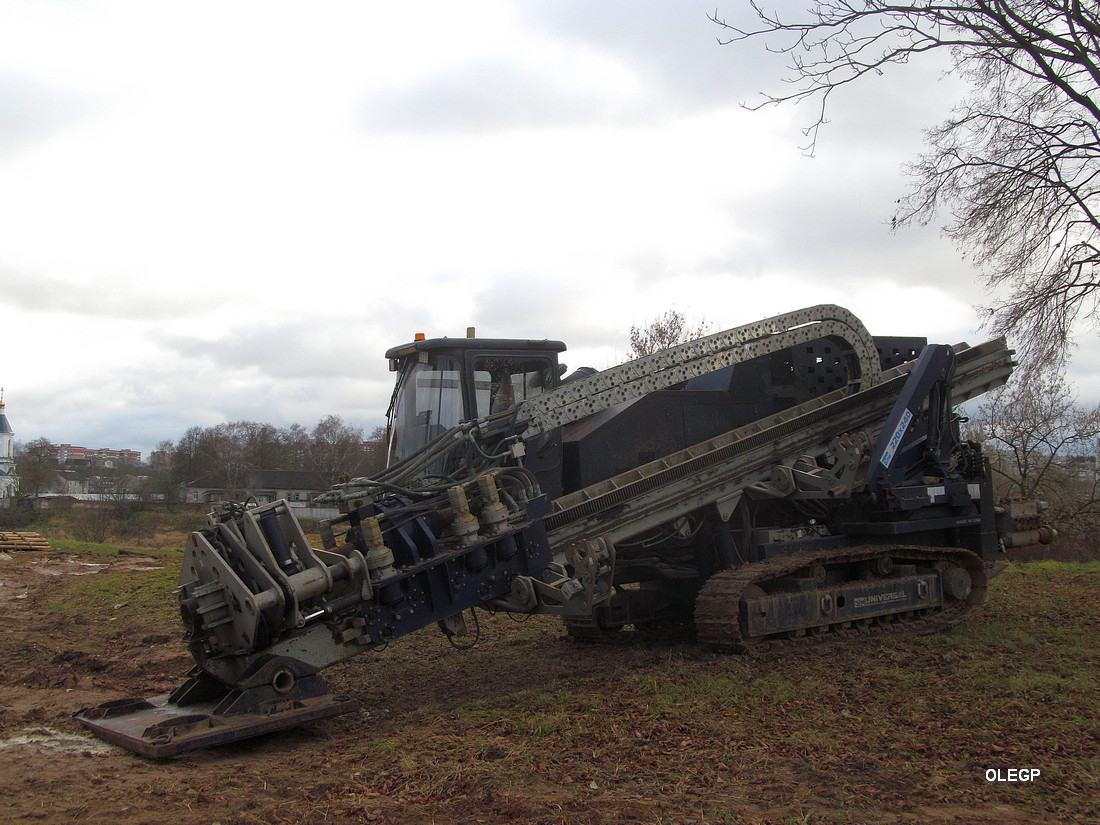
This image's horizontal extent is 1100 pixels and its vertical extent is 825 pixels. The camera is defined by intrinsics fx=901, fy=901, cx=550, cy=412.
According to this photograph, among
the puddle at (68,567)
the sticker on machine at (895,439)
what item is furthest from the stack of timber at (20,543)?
the sticker on machine at (895,439)

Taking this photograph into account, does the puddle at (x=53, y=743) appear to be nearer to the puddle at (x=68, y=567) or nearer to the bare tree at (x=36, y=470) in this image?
the puddle at (x=68, y=567)

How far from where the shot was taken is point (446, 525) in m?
6.80

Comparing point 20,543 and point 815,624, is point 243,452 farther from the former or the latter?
point 815,624

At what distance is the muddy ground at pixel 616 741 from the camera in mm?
4324

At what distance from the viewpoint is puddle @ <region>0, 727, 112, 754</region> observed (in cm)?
539

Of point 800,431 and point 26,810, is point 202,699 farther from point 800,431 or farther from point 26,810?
point 800,431

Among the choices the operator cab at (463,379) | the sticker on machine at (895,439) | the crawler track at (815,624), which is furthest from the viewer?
the sticker on machine at (895,439)

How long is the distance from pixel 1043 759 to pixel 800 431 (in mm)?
4226

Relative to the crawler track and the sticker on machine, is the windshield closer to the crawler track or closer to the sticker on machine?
the crawler track

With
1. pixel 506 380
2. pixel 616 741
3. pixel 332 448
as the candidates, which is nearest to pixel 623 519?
pixel 506 380

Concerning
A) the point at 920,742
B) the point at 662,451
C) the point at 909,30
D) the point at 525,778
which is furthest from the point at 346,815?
the point at 909,30

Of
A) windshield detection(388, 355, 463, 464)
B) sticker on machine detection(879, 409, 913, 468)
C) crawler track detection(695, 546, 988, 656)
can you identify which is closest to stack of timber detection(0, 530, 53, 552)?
windshield detection(388, 355, 463, 464)

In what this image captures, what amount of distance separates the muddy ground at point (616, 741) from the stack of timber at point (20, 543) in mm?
15118

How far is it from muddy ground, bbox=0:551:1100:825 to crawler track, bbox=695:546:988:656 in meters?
0.19
